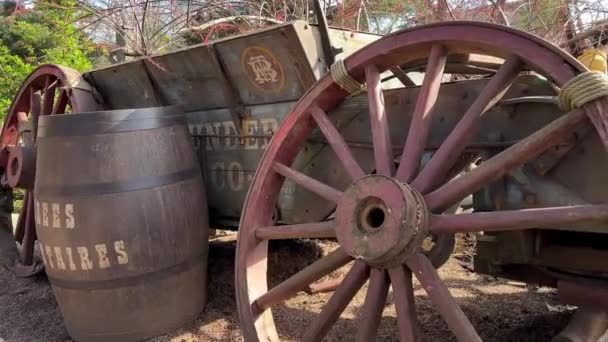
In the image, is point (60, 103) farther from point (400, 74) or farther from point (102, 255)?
point (400, 74)

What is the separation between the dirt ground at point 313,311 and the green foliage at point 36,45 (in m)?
3.06

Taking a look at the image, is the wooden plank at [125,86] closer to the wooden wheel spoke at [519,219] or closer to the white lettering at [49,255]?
the white lettering at [49,255]

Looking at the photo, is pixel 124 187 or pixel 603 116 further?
pixel 124 187

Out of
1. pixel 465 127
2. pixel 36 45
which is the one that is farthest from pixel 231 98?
pixel 36 45

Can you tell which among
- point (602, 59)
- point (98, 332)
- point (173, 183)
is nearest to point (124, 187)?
point (173, 183)

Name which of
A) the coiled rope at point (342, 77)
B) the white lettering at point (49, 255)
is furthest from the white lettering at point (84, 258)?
the coiled rope at point (342, 77)

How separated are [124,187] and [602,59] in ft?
7.34

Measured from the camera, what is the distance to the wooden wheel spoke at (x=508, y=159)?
1633 millimetres

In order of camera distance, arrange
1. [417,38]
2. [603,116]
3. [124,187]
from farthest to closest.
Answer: [124,187]
[417,38]
[603,116]

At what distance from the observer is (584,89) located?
1553mm

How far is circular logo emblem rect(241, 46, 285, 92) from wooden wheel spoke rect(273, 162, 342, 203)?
1.75 feet

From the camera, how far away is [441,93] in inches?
88.5

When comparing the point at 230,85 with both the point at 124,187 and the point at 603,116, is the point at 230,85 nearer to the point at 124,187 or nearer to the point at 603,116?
the point at 124,187

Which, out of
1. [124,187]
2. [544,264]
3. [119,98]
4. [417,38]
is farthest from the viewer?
[119,98]
